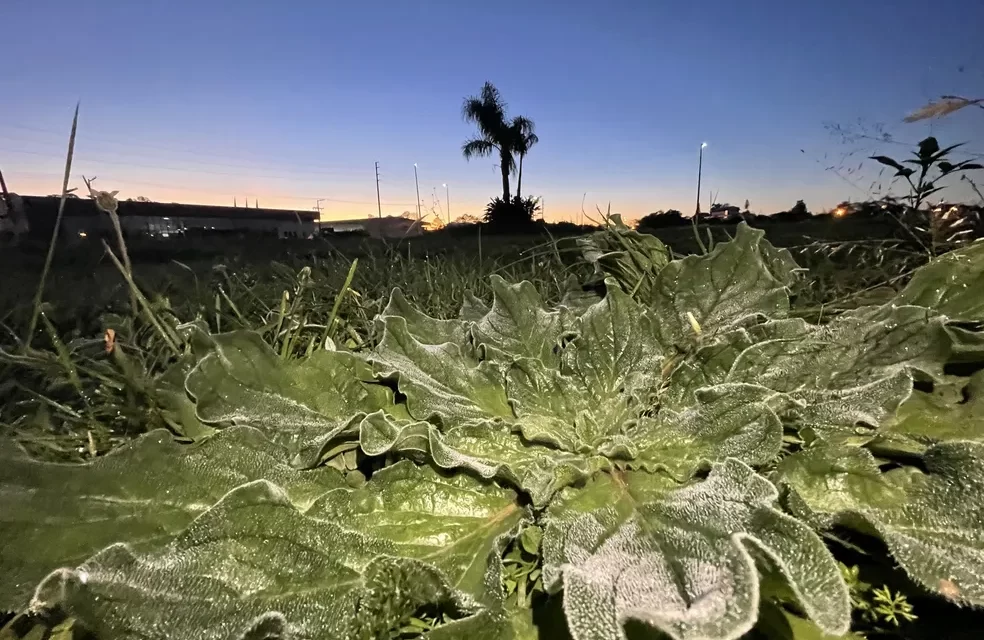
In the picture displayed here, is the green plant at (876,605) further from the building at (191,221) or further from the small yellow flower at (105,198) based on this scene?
the building at (191,221)

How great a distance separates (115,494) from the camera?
0.35 m

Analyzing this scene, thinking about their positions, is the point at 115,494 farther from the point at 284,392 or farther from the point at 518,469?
the point at 518,469

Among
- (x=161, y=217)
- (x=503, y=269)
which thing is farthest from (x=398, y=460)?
(x=161, y=217)

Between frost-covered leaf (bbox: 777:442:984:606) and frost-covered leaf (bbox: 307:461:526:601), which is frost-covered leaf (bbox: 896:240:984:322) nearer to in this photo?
frost-covered leaf (bbox: 777:442:984:606)

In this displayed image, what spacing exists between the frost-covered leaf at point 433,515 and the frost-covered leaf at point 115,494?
4 cm

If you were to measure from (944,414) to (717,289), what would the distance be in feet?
0.64

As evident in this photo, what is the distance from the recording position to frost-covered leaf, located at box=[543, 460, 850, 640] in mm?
241

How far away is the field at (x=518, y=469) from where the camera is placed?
0.91 feet

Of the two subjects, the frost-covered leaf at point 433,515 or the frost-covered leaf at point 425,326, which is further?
the frost-covered leaf at point 425,326

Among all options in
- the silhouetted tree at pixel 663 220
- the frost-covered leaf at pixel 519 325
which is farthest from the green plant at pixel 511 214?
the frost-covered leaf at pixel 519 325

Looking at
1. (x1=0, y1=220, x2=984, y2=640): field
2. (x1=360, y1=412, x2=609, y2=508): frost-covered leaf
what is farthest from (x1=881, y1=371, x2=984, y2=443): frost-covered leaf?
(x1=360, y1=412, x2=609, y2=508): frost-covered leaf

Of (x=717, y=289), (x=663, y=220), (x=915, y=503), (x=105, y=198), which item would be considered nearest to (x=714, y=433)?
(x=915, y=503)

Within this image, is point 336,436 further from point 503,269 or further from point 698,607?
point 503,269

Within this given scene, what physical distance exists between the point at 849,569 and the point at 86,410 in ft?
1.68
